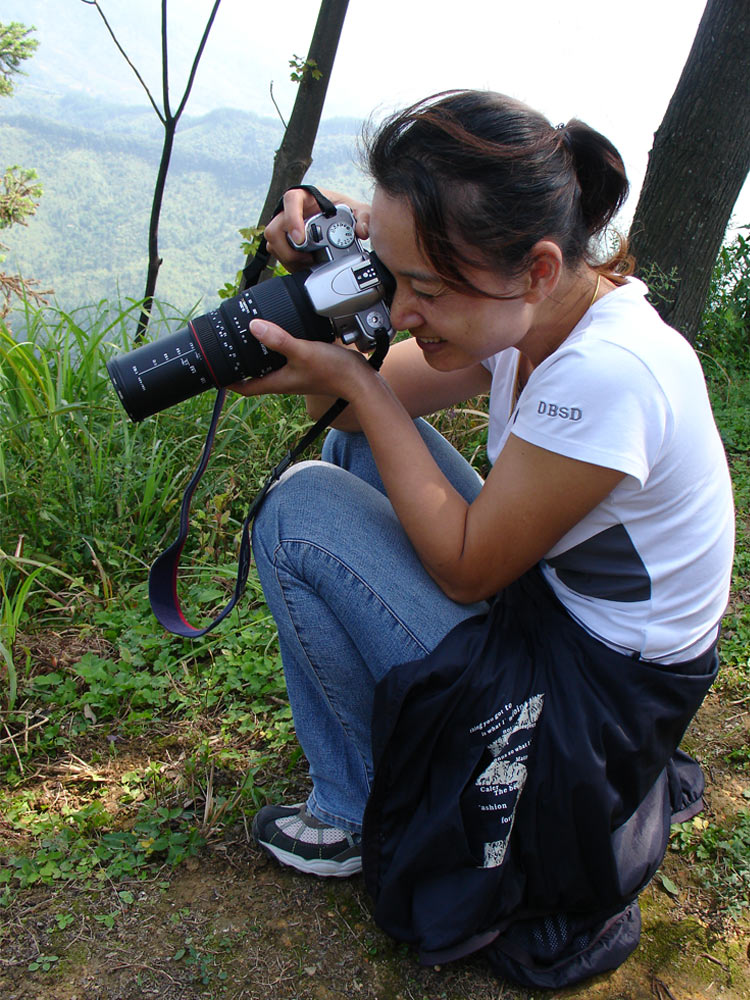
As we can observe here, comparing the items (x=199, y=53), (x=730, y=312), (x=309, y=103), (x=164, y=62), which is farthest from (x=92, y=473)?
(x=730, y=312)

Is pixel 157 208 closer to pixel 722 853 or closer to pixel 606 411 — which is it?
pixel 606 411

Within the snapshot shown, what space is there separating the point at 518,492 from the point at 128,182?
31.0 m

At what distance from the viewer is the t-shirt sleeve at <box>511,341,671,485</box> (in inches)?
40.7

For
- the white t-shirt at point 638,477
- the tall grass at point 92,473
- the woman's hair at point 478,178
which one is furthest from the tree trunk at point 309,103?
the white t-shirt at point 638,477

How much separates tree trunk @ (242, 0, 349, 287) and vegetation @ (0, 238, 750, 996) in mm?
1277

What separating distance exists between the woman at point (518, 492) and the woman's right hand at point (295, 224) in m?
0.22

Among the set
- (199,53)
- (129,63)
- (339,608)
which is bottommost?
(339,608)

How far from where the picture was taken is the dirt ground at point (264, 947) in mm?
1205

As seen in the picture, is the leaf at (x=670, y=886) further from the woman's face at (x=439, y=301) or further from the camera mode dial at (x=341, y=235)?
the camera mode dial at (x=341, y=235)

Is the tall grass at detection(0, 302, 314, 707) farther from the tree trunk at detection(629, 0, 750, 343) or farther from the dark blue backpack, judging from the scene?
the tree trunk at detection(629, 0, 750, 343)

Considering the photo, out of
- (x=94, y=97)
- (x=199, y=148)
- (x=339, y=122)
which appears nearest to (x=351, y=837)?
(x=199, y=148)

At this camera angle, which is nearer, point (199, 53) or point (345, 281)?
point (345, 281)

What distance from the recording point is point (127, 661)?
6.07ft

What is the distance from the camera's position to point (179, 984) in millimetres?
1198
